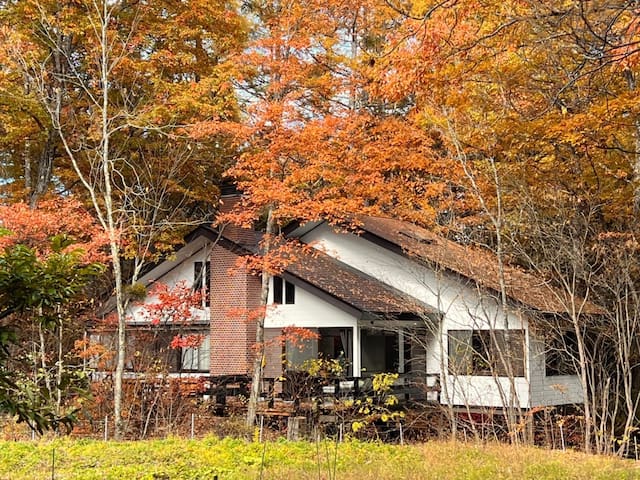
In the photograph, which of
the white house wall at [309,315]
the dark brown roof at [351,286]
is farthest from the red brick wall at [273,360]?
the dark brown roof at [351,286]

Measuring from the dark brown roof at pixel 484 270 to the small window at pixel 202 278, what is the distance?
6.12 metres

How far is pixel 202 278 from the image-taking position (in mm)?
24031

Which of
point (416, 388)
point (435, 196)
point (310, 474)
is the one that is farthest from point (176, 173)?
point (310, 474)

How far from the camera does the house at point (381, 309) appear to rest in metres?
17.8

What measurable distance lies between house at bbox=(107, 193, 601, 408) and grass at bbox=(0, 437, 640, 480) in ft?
22.0

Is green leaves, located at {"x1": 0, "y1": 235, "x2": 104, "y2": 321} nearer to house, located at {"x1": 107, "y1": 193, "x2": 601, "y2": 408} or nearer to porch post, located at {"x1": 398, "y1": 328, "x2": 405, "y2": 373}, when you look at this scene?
house, located at {"x1": 107, "y1": 193, "x2": 601, "y2": 408}

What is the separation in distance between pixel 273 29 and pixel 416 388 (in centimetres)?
997

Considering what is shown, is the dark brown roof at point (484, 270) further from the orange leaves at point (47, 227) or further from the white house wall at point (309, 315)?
the orange leaves at point (47, 227)

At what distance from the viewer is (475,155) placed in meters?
17.9

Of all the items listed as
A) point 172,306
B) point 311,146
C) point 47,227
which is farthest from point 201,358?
point 311,146

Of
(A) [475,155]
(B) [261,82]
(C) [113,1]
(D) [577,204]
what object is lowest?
(D) [577,204]

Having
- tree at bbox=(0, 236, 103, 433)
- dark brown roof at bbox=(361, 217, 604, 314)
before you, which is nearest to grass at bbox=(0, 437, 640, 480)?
tree at bbox=(0, 236, 103, 433)

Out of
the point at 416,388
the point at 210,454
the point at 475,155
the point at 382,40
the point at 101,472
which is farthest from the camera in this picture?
the point at 382,40

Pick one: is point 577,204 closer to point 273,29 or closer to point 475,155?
point 475,155
